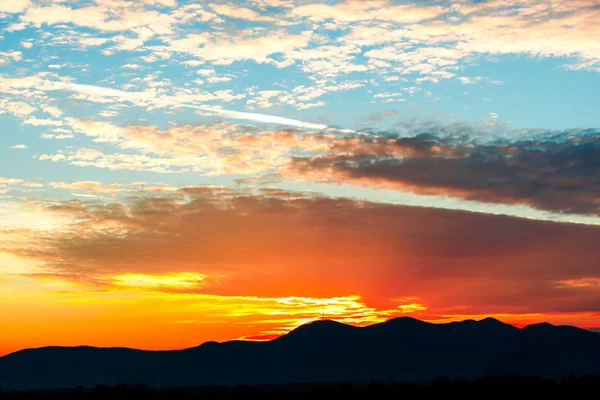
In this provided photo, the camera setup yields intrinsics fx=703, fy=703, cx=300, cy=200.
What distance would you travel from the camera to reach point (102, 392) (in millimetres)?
67375

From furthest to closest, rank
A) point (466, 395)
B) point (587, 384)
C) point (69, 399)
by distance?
1. point (587, 384)
2. point (466, 395)
3. point (69, 399)

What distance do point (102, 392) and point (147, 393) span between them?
4328mm

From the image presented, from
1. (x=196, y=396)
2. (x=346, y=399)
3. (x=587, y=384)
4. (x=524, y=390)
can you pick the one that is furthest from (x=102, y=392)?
(x=587, y=384)

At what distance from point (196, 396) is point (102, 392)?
954cm

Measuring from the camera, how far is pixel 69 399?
2425 inches

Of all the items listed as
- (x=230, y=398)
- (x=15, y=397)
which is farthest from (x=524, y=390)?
(x=15, y=397)

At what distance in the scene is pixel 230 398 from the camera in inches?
2564

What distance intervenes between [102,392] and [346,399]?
76.8ft

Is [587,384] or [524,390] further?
[587,384]

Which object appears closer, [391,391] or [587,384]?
[391,391]

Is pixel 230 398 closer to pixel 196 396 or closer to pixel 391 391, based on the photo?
pixel 196 396

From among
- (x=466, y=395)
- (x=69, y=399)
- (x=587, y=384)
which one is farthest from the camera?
(x=587, y=384)

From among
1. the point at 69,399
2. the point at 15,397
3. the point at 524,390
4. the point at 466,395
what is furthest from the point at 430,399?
the point at 15,397

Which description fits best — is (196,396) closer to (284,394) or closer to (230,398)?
(230,398)
